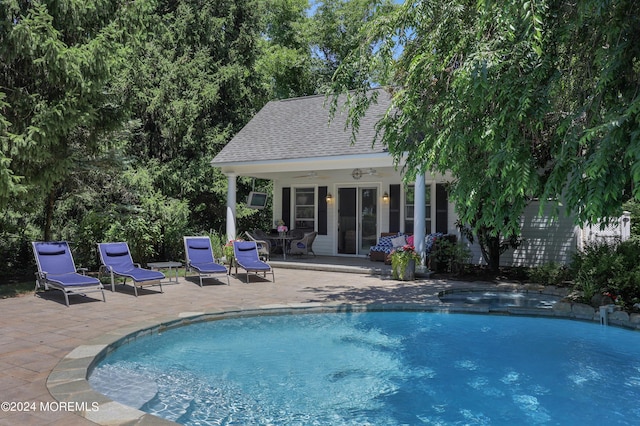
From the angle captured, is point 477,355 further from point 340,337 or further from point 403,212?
point 403,212

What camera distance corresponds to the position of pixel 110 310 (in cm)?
749

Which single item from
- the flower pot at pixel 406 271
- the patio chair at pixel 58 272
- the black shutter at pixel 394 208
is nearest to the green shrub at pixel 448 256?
the flower pot at pixel 406 271

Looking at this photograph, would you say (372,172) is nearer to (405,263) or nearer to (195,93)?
(405,263)

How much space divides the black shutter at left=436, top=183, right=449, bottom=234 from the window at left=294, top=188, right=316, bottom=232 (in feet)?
14.6

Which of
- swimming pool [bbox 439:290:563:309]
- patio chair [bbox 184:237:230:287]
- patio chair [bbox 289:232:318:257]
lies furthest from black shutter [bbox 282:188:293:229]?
swimming pool [bbox 439:290:563:309]

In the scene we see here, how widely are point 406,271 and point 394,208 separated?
4550 mm

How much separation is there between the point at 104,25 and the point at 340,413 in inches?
347

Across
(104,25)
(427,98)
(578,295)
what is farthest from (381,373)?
(104,25)

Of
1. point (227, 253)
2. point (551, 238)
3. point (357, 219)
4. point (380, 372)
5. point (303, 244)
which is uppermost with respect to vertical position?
point (357, 219)

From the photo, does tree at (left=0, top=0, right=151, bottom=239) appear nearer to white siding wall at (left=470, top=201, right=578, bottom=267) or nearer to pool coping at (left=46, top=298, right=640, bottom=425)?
pool coping at (left=46, top=298, right=640, bottom=425)

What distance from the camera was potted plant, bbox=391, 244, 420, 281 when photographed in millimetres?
11180

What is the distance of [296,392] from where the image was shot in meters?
4.96

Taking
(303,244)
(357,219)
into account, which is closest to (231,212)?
(303,244)

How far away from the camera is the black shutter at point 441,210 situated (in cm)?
1466
